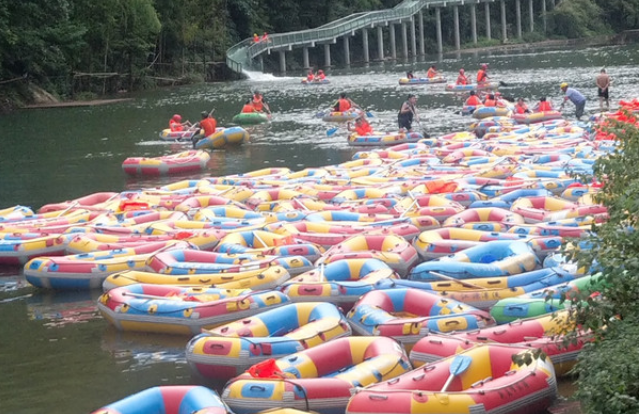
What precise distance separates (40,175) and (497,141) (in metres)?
9.75

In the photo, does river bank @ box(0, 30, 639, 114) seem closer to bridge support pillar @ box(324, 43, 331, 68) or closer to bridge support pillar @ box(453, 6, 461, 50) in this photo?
bridge support pillar @ box(453, 6, 461, 50)

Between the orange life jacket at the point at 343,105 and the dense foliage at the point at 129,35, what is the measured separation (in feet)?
49.1

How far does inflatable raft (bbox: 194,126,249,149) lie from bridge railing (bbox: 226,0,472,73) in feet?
92.4

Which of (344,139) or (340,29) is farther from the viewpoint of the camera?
(340,29)

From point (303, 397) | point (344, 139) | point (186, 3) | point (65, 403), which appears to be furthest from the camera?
point (186, 3)

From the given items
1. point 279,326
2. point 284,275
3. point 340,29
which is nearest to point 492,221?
point 284,275

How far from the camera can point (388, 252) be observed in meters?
11.9

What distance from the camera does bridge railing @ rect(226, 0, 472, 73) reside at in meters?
53.6

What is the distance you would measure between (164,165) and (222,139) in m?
3.67

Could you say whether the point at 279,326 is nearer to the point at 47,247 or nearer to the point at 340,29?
the point at 47,247

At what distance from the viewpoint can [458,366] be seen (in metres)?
7.80

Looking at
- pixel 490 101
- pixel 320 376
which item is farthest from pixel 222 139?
pixel 320 376

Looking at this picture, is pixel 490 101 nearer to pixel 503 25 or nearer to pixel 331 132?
pixel 331 132

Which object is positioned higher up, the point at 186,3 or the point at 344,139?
the point at 186,3
